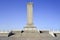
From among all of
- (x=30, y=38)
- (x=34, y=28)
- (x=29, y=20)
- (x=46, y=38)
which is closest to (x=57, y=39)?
(x=46, y=38)

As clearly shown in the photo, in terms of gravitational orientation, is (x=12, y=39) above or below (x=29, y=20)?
below

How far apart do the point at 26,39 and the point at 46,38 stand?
97.5 inches

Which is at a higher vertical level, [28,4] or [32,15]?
[28,4]

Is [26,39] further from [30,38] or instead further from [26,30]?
[26,30]

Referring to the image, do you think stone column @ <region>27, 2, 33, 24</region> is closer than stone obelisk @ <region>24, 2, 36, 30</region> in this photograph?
No

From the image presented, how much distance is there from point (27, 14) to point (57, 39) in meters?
6.70

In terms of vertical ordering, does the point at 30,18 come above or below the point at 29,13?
below

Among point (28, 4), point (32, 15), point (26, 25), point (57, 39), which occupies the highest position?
point (28, 4)

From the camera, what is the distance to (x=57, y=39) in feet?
55.5

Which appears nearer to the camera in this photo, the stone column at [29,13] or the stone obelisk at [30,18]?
the stone obelisk at [30,18]

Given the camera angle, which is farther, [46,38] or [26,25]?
[26,25]

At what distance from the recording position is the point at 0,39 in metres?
16.4

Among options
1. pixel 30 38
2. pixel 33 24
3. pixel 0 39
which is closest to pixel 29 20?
pixel 33 24

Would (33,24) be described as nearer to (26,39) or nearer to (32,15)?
(32,15)
